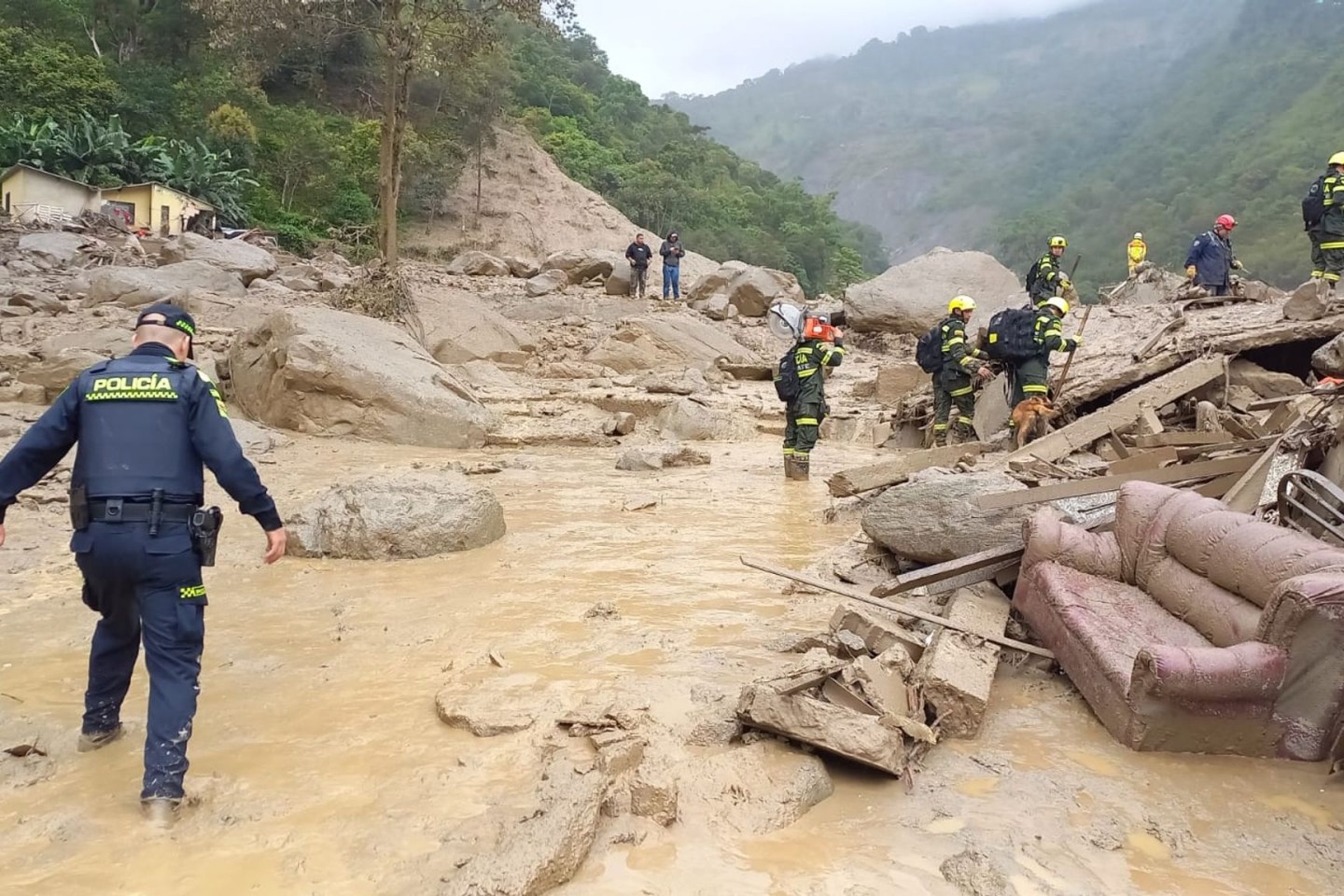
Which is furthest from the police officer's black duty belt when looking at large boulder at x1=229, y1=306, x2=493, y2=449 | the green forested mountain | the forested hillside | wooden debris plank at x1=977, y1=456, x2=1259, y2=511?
the green forested mountain

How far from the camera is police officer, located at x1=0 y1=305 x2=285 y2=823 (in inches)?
112

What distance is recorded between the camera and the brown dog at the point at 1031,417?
849 cm

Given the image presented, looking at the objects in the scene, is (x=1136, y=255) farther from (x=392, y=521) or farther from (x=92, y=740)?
(x=92, y=740)

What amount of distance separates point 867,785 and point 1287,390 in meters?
7.51

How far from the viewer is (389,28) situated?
14211 mm

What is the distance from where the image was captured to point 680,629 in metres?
4.47

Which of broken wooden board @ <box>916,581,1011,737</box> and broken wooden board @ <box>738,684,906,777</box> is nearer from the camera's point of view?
broken wooden board @ <box>738,684,906,777</box>

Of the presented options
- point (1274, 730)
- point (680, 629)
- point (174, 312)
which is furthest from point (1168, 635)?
point (174, 312)

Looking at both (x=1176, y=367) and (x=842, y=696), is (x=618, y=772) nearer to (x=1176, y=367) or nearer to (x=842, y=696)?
(x=842, y=696)

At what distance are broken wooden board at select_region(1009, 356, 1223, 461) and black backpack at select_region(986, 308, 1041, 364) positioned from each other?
939 mm

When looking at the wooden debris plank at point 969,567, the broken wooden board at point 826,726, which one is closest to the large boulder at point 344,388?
the wooden debris plank at point 969,567

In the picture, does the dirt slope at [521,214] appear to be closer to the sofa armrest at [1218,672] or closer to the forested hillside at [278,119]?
the forested hillside at [278,119]

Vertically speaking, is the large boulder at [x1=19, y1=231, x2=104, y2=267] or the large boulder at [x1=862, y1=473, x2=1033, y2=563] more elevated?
the large boulder at [x1=19, y1=231, x2=104, y2=267]

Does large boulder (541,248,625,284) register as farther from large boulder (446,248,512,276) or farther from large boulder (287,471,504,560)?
large boulder (287,471,504,560)
